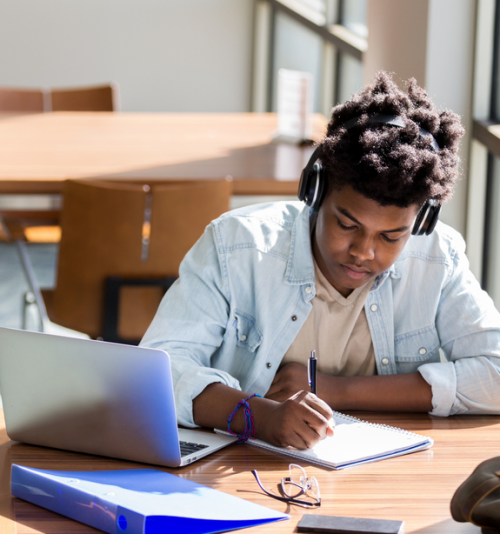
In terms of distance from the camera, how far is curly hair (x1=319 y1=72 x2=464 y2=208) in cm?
113

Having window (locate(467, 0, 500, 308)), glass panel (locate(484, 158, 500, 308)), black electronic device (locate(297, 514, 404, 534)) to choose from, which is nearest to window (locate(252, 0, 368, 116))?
window (locate(467, 0, 500, 308))

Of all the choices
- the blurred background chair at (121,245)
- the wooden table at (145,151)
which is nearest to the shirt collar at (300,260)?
the blurred background chair at (121,245)

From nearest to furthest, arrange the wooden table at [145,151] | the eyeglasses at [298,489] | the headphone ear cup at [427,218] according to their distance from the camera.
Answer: the eyeglasses at [298,489], the headphone ear cup at [427,218], the wooden table at [145,151]

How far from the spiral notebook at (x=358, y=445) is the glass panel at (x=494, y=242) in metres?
1.60

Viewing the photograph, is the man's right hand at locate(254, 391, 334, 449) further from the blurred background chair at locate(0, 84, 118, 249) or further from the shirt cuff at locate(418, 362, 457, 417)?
the blurred background chair at locate(0, 84, 118, 249)

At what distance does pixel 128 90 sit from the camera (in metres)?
5.38

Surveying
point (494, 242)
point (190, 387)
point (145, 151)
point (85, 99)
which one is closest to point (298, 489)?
point (190, 387)

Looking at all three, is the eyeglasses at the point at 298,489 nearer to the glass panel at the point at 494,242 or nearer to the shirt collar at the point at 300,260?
the shirt collar at the point at 300,260

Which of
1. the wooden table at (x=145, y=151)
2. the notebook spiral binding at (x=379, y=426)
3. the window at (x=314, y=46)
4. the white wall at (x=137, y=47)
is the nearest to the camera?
the notebook spiral binding at (x=379, y=426)

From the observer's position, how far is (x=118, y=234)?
2.07m

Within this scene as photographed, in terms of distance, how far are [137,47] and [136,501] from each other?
4.85m

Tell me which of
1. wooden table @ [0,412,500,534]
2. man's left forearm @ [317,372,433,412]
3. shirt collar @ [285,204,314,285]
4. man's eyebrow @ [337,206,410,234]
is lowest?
wooden table @ [0,412,500,534]

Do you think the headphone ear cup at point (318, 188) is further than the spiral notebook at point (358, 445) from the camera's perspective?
Yes

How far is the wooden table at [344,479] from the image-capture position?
0.85 meters
